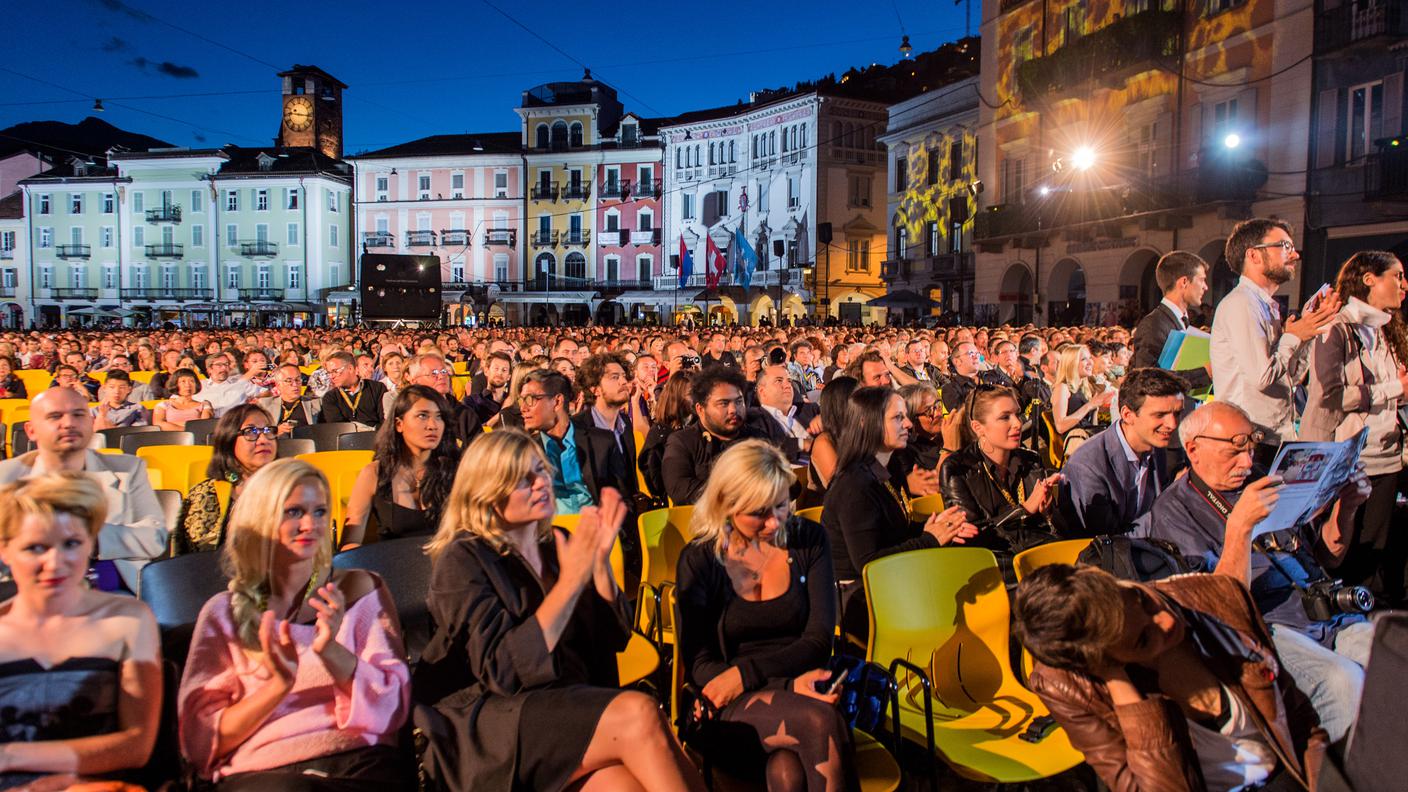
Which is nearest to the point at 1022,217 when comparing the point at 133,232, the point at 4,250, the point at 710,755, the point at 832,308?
the point at 832,308

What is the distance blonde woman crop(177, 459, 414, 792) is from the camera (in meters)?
2.71

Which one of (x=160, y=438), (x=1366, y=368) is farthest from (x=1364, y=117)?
(x=160, y=438)

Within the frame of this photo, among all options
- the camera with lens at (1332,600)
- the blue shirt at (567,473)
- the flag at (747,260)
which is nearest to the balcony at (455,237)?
the flag at (747,260)

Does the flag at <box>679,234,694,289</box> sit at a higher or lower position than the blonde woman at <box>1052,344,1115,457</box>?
higher

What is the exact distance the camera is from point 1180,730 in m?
2.66

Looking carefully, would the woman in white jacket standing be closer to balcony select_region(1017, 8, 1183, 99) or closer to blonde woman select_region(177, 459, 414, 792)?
blonde woman select_region(177, 459, 414, 792)

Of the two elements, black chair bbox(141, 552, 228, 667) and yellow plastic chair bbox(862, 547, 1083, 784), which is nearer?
black chair bbox(141, 552, 228, 667)

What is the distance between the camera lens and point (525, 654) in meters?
2.94

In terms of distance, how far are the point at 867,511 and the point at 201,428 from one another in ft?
20.0

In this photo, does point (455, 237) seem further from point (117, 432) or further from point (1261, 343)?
point (1261, 343)

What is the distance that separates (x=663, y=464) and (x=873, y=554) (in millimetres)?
1982

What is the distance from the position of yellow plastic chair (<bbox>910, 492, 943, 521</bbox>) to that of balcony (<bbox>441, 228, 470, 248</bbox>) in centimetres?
6033

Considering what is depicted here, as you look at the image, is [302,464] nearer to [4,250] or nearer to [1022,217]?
[1022,217]

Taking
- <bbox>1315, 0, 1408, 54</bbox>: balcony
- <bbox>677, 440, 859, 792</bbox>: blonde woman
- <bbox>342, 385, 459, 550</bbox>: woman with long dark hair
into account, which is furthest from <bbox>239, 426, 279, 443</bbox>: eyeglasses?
<bbox>1315, 0, 1408, 54</bbox>: balcony
